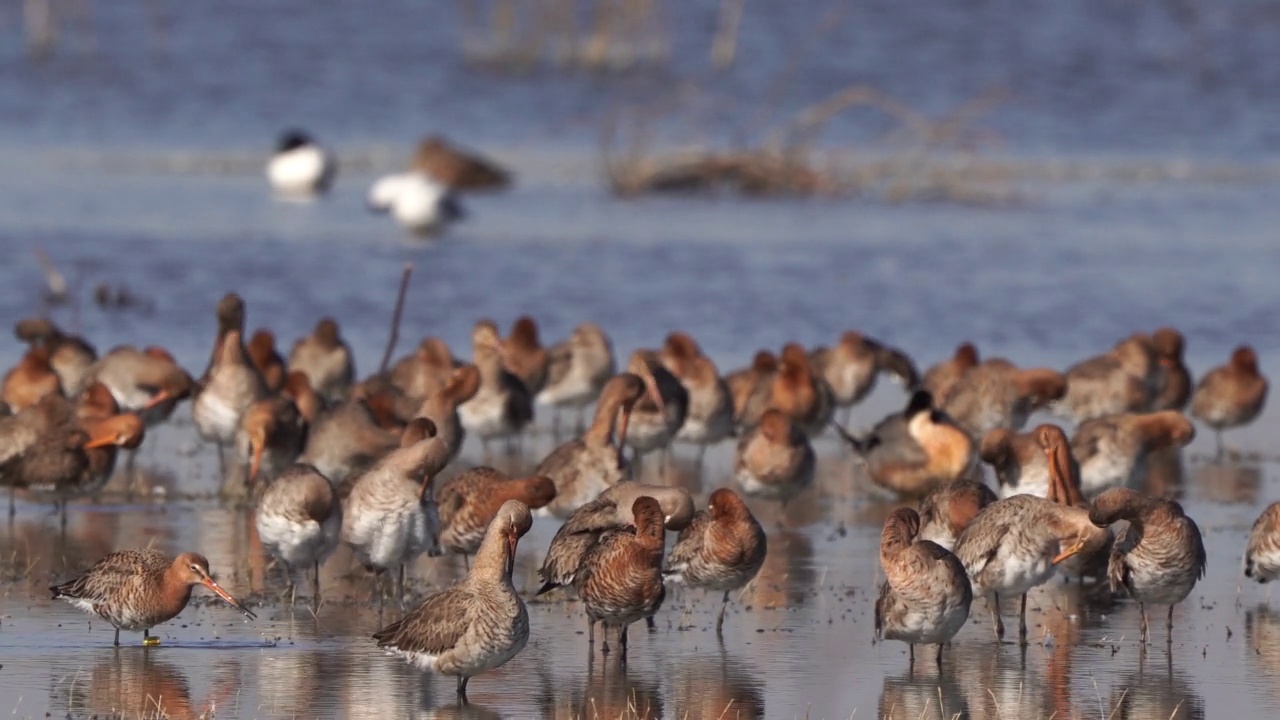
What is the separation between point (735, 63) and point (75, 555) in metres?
35.5

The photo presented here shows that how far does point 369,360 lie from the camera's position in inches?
803

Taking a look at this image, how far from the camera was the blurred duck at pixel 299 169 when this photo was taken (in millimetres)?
31844

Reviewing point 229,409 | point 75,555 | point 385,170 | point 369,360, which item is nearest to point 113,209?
point 385,170

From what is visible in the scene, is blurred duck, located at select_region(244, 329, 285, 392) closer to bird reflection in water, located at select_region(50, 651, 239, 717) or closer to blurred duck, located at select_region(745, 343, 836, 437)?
blurred duck, located at select_region(745, 343, 836, 437)

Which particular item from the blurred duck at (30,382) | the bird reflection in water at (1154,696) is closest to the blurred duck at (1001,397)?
the bird reflection in water at (1154,696)

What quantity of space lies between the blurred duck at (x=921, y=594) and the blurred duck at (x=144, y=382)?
7.31m

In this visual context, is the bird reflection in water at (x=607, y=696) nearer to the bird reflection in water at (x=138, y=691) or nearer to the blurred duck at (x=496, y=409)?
the bird reflection in water at (x=138, y=691)

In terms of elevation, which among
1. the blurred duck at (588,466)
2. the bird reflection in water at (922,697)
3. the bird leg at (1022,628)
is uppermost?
the blurred duck at (588,466)

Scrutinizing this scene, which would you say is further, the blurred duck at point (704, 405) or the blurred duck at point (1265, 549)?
the blurred duck at point (704, 405)

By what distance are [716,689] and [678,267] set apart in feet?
53.3

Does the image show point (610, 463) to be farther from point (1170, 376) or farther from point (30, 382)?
point (1170, 376)

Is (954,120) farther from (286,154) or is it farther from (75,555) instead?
(75,555)

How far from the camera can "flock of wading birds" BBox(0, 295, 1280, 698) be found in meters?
10.5

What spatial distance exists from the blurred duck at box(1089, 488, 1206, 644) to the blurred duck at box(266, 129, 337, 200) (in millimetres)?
22091
